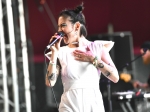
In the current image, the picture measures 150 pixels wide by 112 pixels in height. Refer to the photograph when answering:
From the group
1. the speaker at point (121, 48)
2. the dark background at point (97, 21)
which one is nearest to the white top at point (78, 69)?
the speaker at point (121, 48)

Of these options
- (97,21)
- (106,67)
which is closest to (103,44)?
(106,67)

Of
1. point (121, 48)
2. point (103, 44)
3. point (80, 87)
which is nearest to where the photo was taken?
point (80, 87)

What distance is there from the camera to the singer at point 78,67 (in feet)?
6.99

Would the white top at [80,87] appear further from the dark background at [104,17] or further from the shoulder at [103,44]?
the dark background at [104,17]

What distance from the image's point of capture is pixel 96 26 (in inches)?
231

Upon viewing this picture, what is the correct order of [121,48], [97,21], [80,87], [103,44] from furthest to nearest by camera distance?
[97,21] < [121,48] < [103,44] < [80,87]

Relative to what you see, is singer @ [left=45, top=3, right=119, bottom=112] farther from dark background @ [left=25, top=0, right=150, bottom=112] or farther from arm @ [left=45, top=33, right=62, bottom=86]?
dark background @ [left=25, top=0, right=150, bottom=112]

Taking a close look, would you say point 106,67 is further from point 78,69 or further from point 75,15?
point 75,15

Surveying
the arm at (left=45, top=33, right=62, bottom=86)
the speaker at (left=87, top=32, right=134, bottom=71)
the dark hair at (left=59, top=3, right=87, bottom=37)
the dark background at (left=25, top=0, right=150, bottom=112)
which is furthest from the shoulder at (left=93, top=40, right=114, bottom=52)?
the dark background at (left=25, top=0, right=150, bottom=112)

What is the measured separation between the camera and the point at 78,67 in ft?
7.11

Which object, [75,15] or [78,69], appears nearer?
[78,69]

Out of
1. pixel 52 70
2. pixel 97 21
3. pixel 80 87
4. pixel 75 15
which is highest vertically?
pixel 97 21

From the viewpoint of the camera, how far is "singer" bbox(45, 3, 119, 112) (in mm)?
2131

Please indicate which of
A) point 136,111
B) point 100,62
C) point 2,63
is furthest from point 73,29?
point 136,111
